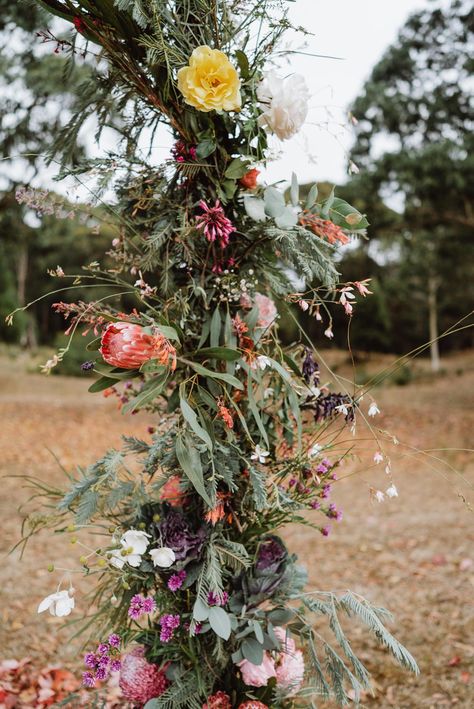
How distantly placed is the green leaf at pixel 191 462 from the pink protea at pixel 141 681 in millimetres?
592

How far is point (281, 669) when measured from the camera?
5.74 ft

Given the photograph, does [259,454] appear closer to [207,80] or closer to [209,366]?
[209,366]

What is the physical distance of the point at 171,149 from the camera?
1.58 metres

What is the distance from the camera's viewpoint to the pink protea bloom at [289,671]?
172cm

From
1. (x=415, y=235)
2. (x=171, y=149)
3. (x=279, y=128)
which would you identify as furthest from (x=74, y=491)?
(x=415, y=235)

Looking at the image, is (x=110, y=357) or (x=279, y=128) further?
(x=279, y=128)

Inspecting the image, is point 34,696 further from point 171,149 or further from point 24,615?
point 171,149

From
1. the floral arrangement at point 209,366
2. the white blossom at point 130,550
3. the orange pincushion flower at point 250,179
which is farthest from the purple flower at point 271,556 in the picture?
the orange pincushion flower at point 250,179

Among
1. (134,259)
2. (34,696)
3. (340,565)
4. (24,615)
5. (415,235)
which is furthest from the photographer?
(415,235)

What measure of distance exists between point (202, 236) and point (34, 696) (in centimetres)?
196

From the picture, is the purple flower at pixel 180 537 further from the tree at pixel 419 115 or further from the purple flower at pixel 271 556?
the tree at pixel 419 115

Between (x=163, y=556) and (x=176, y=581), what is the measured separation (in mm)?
103

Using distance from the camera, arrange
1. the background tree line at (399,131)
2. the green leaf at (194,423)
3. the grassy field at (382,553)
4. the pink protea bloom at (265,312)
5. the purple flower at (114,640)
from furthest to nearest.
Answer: the background tree line at (399,131) → the grassy field at (382,553) → the pink protea bloom at (265,312) → the purple flower at (114,640) → the green leaf at (194,423)

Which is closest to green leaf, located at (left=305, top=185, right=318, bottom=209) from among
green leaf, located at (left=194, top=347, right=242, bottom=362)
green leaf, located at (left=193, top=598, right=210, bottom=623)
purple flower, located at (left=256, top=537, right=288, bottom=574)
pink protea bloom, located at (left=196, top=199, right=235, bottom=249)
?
pink protea bloom, located at (left=196, top=199, right=235, bottom=249)
